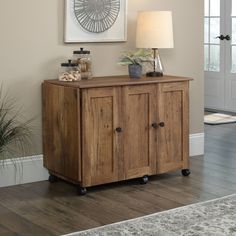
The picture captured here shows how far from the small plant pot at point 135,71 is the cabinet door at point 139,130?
22 centimetres

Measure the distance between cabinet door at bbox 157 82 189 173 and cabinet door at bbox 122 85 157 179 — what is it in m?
0.08

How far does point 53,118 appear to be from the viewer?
456cm

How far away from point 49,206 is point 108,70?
1432 millimetres

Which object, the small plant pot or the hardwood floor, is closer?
the hardwood floor

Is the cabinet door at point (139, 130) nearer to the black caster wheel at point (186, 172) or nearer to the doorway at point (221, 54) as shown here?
the black caster wheel at point (186, 172)

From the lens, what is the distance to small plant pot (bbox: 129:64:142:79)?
4750mm

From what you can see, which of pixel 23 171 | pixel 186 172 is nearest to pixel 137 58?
pixel 186 172

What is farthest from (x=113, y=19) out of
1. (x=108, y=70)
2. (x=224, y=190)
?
(x=224, y=190)

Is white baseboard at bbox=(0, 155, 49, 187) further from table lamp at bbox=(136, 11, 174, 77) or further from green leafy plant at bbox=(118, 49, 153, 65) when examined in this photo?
table lamp at bbox=(136, 11, 174, 77)

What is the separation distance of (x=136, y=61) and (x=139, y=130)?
0.58m

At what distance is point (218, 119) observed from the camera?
7.50 metres

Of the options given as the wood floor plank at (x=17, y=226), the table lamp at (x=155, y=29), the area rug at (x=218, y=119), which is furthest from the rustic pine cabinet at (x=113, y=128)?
Answer: the area rug at (x=218, y=119)

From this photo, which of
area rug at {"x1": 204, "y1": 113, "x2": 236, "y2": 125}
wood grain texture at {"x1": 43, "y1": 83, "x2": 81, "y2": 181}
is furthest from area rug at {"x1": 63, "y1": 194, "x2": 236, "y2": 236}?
area rug at {"x1": 204, "y1": 113, "x2": 236, "y2": 125}

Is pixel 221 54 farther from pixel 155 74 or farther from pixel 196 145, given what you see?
pixel 155 74
